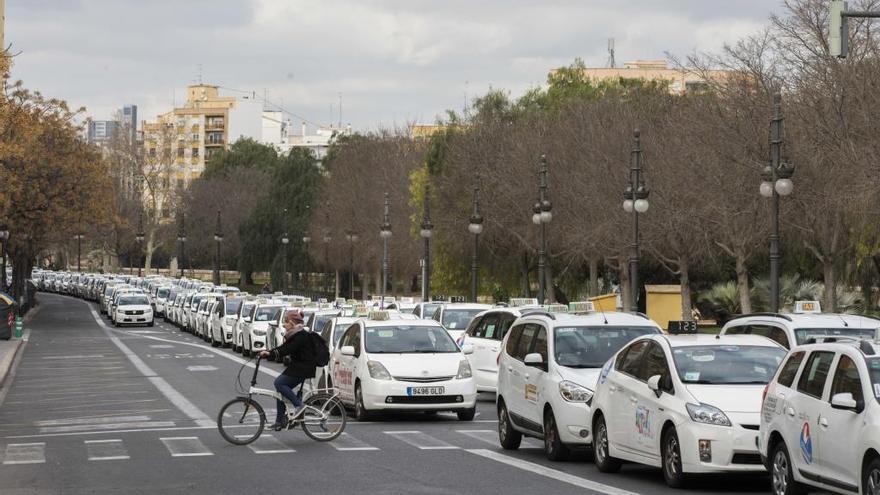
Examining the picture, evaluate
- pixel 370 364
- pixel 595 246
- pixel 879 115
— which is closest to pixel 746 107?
pixel 879 115

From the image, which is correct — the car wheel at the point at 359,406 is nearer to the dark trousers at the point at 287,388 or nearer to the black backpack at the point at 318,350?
the black backpack at the point at 318,350

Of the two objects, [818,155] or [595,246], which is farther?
[595,246]

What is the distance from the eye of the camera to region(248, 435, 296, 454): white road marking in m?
19.0

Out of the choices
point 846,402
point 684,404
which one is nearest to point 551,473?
point 684,404

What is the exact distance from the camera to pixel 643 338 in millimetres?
16141

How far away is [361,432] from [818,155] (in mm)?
22369

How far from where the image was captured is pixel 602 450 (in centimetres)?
1644

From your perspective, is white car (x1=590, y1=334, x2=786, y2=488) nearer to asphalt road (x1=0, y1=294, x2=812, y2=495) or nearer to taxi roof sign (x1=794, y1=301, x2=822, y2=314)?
asphalt road (x1=0, y1=294, x2=812, y2=495)

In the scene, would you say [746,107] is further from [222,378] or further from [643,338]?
[643,338]

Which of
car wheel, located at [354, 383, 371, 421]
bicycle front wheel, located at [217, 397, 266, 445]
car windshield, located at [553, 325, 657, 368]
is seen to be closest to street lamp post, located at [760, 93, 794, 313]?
car wheel, located at [354, 383, 371, 421]

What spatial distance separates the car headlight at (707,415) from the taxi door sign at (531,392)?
157 inches

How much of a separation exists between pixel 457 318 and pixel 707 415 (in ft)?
70.5

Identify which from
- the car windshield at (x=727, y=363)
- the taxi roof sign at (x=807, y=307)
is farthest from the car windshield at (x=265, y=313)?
the car windshield at (x=727, y=363)

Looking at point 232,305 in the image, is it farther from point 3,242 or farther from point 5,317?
point 3,242
